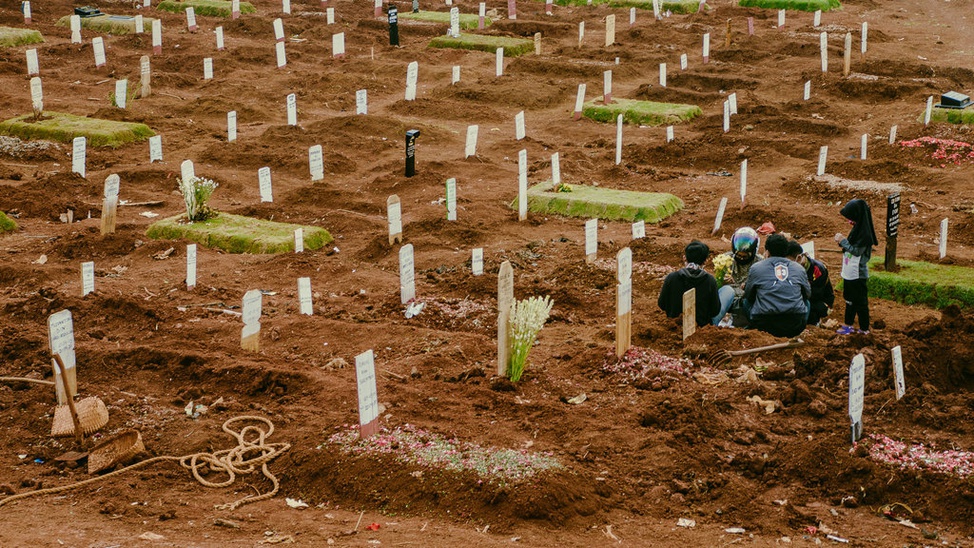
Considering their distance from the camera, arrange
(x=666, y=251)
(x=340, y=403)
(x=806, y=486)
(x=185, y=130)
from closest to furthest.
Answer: (x=806, y=486), (x=340, y=403), (x=666, y=251), (x=185, y=130)

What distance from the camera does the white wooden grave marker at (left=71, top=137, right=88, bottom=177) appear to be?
17.0 m

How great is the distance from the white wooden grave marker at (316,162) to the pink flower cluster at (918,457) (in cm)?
1051

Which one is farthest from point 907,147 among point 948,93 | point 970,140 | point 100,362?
point 100,362

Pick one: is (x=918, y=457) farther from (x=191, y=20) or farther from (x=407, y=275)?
(x=191, y=20)

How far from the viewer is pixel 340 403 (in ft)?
30.0

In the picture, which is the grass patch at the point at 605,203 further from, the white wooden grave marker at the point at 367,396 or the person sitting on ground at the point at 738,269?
the white wooden grave marker at the point at 367,396

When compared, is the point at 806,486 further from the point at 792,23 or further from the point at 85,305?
the point at 792,23

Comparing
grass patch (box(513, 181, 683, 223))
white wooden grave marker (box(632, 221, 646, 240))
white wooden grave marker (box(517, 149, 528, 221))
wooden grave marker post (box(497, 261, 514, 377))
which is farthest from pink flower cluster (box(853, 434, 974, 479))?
grass patch (box(513, 181, 683, 223))

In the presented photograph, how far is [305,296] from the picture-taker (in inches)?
454

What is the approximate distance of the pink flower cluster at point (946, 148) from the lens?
1809 cm

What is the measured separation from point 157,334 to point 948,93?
51.0 ft

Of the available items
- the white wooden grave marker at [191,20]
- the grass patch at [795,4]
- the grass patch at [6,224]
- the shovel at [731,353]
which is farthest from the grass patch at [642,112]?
the grass patch at [795,4]

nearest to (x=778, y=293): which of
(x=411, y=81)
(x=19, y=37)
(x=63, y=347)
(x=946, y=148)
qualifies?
(x=63, y=347)

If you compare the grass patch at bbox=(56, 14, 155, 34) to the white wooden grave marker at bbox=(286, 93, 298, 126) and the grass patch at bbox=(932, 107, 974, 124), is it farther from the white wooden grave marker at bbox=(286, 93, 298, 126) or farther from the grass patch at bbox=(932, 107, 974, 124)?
the grass patch at bbox=(932, 107, 974, 124)
